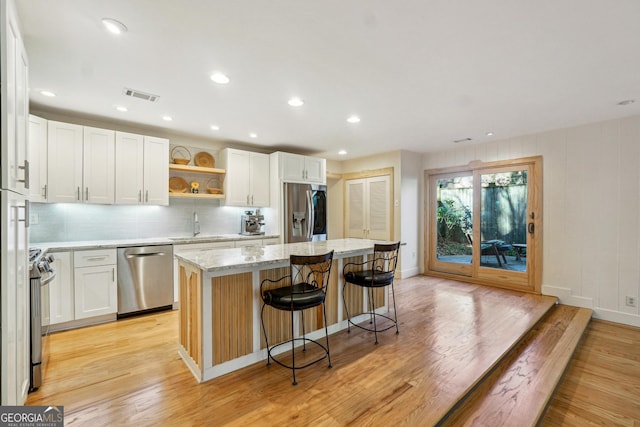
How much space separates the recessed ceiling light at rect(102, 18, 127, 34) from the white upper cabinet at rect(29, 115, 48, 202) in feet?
7.00

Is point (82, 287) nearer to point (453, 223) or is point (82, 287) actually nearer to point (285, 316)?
point (285, 316)

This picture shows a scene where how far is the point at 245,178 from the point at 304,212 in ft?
3.81

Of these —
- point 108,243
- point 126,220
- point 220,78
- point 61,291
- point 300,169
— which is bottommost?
point 61,291

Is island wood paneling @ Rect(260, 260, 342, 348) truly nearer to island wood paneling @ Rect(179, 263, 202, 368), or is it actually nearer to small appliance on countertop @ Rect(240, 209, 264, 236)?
island wood paneling @ Rect(179, 263, 202, 368)

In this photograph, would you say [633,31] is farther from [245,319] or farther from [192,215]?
[192,215]

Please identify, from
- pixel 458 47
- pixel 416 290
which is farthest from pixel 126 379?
pixel 416 290

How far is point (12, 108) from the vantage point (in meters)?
1.37

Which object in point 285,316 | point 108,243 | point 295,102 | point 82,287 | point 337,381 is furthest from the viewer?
point 108,243

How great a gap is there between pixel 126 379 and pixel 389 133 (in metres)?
4.18

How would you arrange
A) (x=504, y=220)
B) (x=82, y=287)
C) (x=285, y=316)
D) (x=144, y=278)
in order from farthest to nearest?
(x=504, y=220) → (x=144, y=278) → (x=82, y=287) → (x=285, y=316)

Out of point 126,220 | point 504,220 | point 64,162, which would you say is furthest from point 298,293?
point 504,220

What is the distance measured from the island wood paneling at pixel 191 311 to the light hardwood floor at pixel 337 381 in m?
0.19

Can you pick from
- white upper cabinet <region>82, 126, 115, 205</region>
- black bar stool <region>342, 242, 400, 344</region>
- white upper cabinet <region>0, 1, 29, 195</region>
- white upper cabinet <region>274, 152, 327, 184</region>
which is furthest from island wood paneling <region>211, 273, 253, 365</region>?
white upper cabinet <region>274, 152, 327, 184</region>

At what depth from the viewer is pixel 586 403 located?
2.13m
